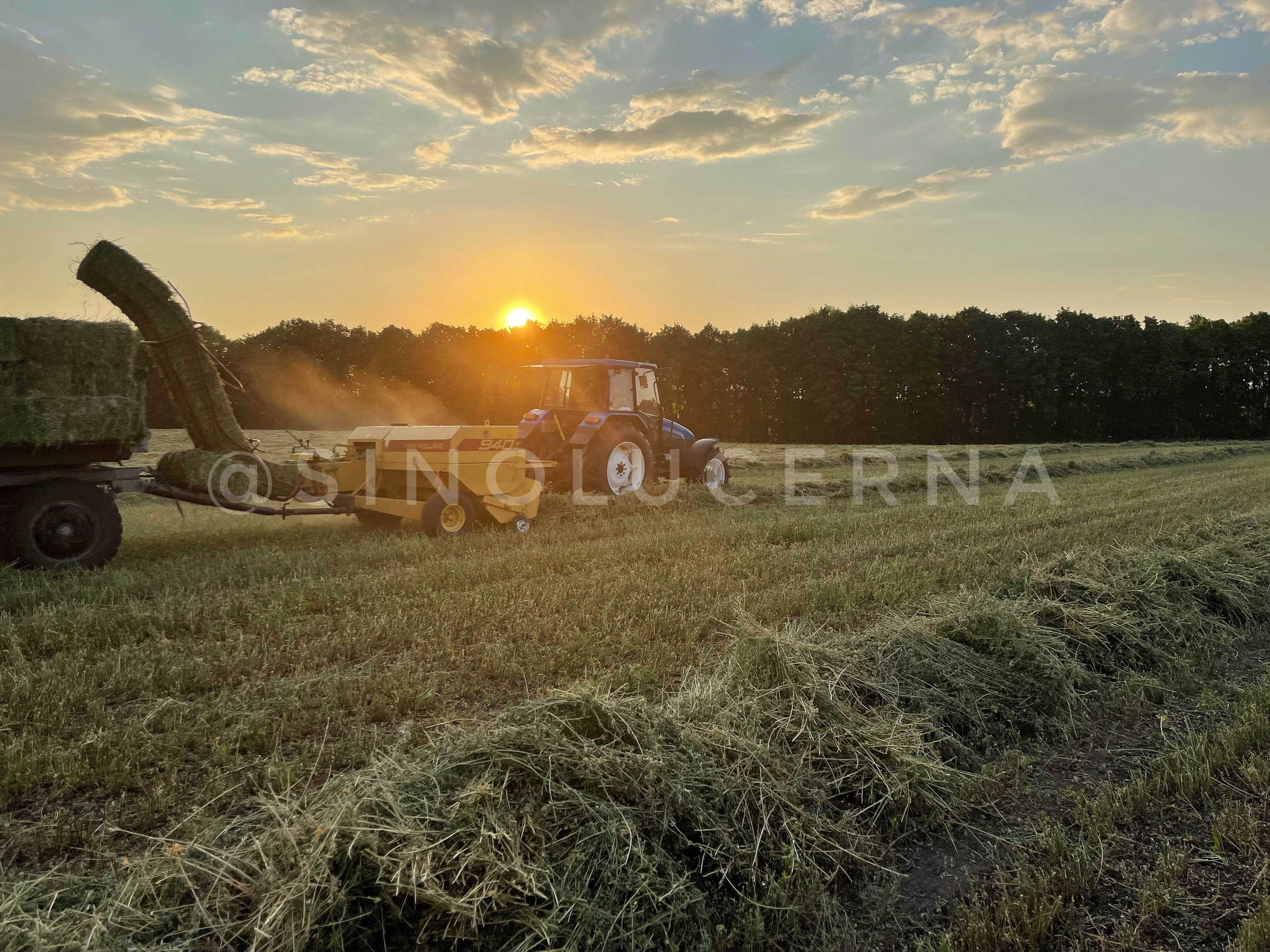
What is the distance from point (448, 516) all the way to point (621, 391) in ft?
11.8

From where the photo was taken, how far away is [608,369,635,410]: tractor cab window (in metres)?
11.1

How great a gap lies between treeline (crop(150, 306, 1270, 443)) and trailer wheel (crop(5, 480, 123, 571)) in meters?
22.8

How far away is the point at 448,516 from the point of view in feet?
28.1

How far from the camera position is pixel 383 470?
343 inches

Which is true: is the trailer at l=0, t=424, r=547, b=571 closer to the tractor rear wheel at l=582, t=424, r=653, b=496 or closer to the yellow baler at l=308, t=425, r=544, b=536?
the yellow baler at l=308, t=425, r=544, b=536

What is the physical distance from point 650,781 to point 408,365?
3342 centimetres

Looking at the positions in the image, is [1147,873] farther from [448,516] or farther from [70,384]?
[70,384]

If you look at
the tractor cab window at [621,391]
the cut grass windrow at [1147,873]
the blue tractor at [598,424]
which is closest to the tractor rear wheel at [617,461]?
the blue tractor at [598,424]

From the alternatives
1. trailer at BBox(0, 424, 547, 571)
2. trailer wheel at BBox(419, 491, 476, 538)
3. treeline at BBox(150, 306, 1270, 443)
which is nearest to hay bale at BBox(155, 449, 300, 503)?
trailer at BBox(0, 424, 547, 571)

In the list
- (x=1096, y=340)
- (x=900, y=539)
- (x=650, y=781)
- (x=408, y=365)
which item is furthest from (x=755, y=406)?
(x=650, y=781)

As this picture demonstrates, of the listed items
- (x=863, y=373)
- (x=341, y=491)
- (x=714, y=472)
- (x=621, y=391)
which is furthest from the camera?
(x=863, y=373)

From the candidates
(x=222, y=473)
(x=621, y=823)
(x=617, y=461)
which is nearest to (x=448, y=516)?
(x=222, y=473)

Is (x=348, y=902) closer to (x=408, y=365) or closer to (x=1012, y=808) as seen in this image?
(x=1012, y=808)

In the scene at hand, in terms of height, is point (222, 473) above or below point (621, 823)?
above
